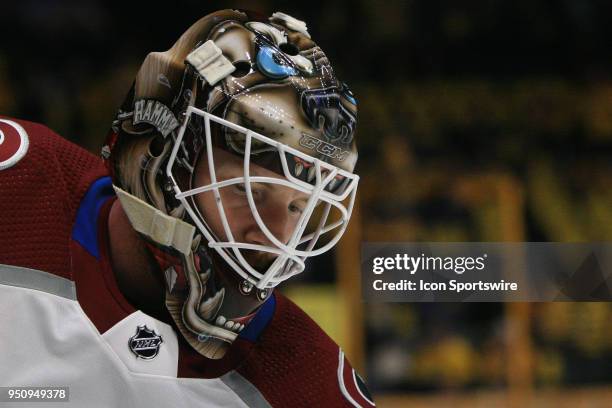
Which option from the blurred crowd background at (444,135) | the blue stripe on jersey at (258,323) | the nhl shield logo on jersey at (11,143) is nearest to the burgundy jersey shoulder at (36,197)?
the nhl shield logo on jersey at (11,143)

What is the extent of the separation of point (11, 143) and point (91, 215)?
14 cm

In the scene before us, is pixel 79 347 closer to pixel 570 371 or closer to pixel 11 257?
pixel 11 257

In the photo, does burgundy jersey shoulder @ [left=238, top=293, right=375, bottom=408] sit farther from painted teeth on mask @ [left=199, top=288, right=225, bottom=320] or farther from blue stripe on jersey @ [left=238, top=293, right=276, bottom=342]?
painted teeth on mask @ [left=199, top=288, right=225, bottom=320]

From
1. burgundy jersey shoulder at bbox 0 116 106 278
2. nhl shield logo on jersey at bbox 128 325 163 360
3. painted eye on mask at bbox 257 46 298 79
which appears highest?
painted eye on mask at bbox 257 46 298 79

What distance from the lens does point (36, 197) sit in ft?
4.54

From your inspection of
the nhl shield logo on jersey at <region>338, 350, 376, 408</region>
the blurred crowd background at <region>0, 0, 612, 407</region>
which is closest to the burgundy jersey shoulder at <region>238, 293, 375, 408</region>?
the nhl shield logo on jersey at <region>338, 350, 376, 408</region>

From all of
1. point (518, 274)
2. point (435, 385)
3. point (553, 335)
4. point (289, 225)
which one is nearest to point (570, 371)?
point (553, 335)

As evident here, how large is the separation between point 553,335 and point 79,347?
2.71m

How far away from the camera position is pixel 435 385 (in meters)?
3.75

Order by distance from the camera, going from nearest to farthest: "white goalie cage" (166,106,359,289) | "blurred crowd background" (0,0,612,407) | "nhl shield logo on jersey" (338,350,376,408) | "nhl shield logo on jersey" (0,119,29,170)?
"white goalie cage" (166,106,359,289) < "nhl shield logo on jersey" (0,119,29,170) < "nhl shield logo on jersey" (338,350,376,408) < "blurred crowd background" (0,0,612,407)

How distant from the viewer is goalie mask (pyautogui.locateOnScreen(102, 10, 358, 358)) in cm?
130

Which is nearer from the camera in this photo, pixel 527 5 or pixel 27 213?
pixel 27 213

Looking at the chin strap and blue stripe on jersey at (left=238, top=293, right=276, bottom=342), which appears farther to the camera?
blue stripe on jersey at (left=238, top=293, right=276, bottom=342)

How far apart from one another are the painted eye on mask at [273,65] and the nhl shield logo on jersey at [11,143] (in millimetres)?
349
